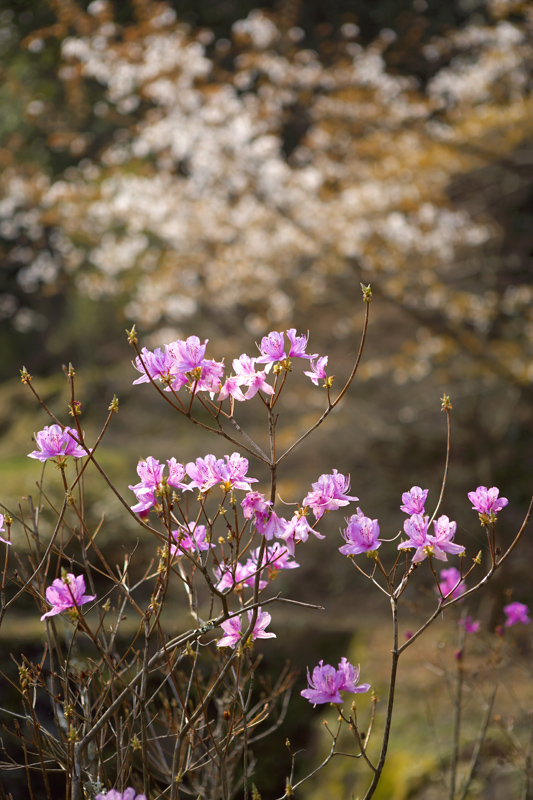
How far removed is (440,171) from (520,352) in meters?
1.33

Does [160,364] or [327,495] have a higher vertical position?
[160,364]

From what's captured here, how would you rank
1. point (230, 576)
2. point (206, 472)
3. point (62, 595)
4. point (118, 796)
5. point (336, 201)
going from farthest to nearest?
point (336, 201), point (230, 576), point (206, 472), point (62, 595), point (118, 796)

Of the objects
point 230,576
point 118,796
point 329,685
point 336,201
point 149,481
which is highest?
point 336,201

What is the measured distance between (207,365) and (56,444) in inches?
10.7

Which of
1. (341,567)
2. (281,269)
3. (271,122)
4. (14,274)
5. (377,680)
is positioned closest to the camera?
(377,680)

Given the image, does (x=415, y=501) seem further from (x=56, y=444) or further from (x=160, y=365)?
(x=56, y=444)

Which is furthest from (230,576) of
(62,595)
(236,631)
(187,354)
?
(187,354)

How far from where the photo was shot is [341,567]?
5.80 metres

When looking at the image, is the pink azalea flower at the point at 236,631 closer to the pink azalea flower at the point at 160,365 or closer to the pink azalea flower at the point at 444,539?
the pink azalea flower at the point at 444,539

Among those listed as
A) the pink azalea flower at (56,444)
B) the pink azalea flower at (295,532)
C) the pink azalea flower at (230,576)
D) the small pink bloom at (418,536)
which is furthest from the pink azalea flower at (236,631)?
the pink azalea flower at (56,444)

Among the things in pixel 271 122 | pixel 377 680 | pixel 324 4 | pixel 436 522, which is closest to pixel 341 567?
pixel 377 680

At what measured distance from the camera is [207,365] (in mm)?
1042

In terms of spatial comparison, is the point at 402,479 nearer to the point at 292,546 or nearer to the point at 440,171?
the point at 440,171

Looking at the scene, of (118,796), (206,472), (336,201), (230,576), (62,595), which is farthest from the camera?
(336,201)
